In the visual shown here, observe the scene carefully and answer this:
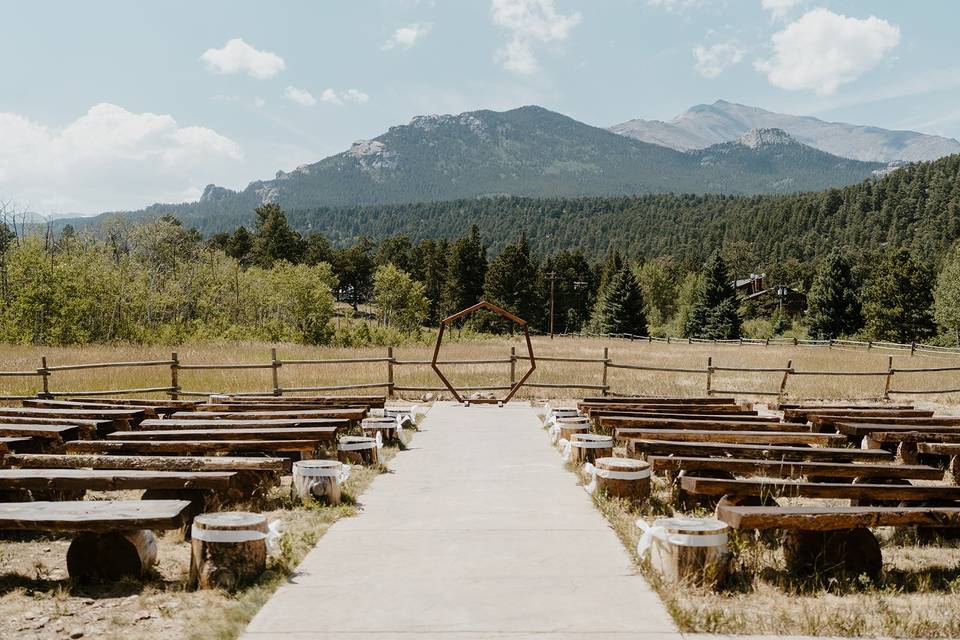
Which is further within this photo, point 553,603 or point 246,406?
point 246,406

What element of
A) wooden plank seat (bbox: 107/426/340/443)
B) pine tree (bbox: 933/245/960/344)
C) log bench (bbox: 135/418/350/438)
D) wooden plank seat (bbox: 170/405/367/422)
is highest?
pine tree (bbox: 933/245/960/344)

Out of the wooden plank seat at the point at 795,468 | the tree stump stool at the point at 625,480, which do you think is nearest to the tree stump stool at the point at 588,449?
the tree stump stool at the point at 625,480

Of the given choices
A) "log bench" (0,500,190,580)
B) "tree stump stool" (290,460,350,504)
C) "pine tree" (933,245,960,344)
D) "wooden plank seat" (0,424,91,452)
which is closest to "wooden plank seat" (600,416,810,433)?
"tree stump stool" (290,460,350,504)

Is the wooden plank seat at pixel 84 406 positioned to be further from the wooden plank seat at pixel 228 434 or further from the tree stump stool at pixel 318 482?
the tree stump stool at pixel 318 482

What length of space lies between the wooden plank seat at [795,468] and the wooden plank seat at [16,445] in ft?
23.1

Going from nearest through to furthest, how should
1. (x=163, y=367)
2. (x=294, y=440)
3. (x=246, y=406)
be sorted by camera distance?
(x=294, y=440) → (x=246, y=406) → (x=163, y=367)

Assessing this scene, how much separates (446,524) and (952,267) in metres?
68.2

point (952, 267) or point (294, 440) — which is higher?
point (952, 267)

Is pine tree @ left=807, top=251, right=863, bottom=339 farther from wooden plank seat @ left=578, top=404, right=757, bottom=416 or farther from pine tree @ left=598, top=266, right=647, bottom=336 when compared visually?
wooden plank seat @ left=578, top=404, right=757, bottom=416

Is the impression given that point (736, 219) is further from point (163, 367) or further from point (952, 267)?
point (163, 367)

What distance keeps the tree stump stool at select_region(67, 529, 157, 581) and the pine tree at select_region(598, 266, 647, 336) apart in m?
74.3

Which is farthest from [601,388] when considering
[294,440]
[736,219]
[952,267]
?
[736,219]

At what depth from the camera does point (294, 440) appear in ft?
27.1

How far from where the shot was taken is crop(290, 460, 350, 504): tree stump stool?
285 inches
